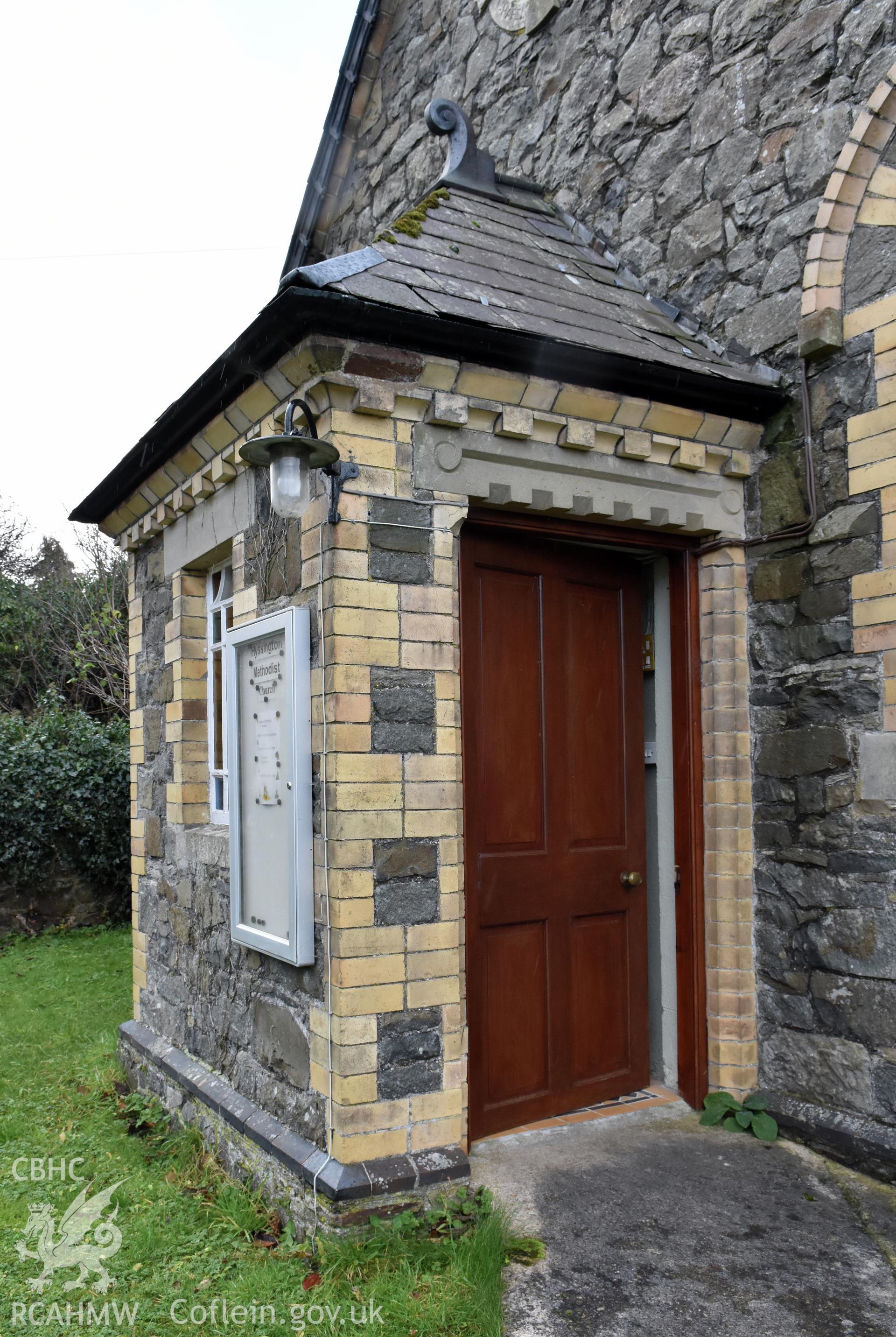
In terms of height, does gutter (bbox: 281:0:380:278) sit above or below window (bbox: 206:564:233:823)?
above

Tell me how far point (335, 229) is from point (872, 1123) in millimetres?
7447

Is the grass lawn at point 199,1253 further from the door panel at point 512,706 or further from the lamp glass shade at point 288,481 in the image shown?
the lamp glass shade at point 288,481

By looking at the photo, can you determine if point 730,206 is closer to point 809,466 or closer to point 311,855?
point 809,466

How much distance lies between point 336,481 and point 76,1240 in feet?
9.75

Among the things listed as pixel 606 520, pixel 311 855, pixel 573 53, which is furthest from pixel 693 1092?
pixel 573 53

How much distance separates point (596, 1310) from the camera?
2873 millimetres

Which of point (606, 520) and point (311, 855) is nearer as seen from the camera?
point (311, 855)

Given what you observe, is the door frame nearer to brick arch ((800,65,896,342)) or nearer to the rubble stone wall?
the rubble stone wall

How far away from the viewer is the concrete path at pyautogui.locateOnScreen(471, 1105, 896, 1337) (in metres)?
2.84

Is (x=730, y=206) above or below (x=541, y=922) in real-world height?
above

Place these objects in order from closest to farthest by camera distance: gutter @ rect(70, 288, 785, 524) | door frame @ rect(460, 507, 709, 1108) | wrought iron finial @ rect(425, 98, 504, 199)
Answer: gutter @ rect(70, 288, 785, 524) < door frame @ rect(460, 507, 709, 1108) < wrought iron finial @ rect(425, 98, 504, 199)

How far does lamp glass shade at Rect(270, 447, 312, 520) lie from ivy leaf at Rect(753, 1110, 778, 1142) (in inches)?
121

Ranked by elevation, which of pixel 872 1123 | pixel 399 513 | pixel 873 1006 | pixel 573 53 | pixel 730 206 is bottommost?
pixel 872 1123

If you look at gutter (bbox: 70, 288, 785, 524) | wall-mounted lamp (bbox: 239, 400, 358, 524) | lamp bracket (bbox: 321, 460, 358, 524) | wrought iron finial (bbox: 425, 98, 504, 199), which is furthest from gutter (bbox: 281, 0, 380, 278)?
wall-mounted lamp (bbox: 239, 400, 358, 524)
